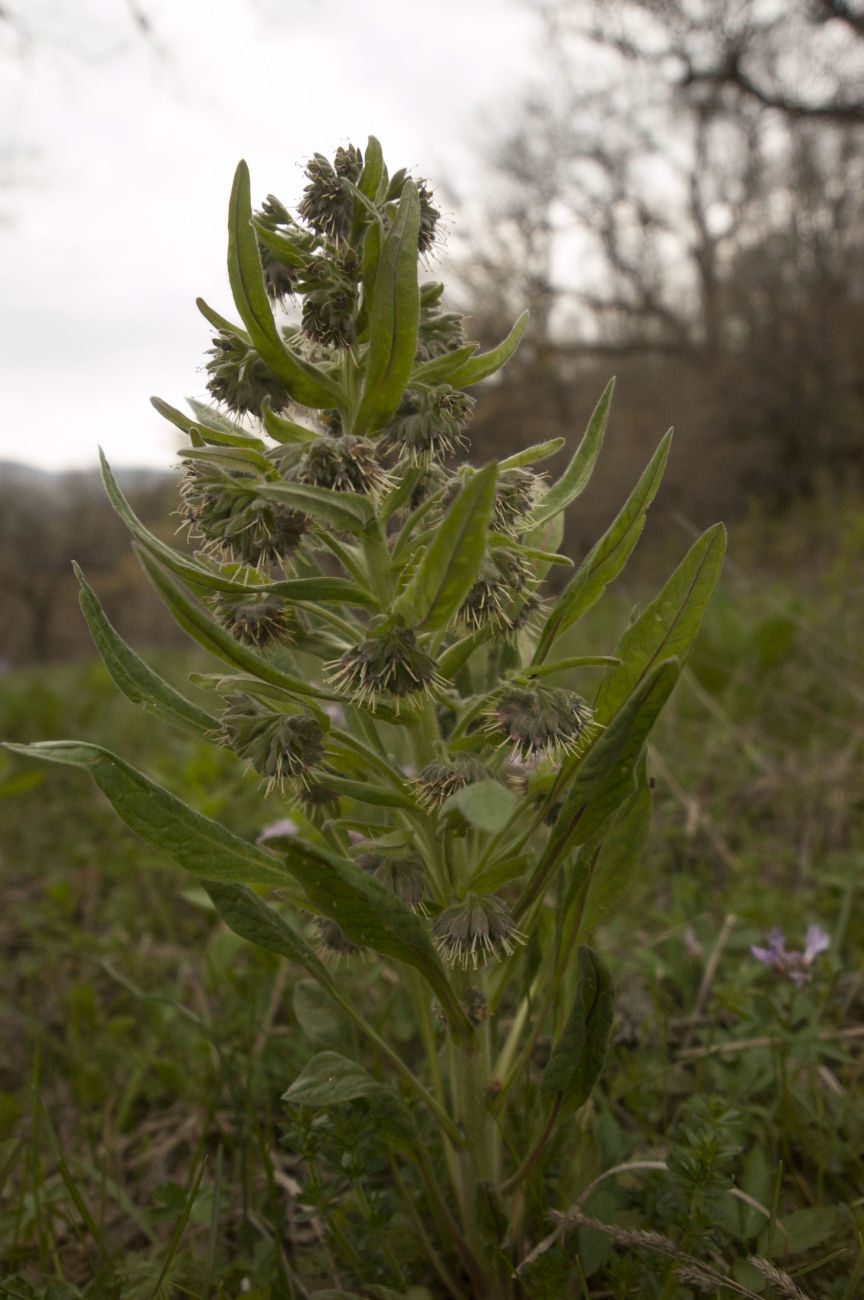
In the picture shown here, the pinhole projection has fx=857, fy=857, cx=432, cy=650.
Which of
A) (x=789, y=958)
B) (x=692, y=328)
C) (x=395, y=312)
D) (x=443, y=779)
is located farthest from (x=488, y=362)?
(x=692, y=328)

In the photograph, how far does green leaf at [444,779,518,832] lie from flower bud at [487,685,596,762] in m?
0.24

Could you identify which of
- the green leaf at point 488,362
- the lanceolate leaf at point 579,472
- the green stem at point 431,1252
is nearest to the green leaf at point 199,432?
the green leaf at point 488,362

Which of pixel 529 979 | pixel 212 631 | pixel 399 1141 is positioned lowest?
pixel 399 1141

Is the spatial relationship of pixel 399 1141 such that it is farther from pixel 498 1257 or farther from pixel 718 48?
pixel 718 48

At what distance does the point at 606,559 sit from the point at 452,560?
0.37 meters

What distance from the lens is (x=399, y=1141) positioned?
4.65 feet

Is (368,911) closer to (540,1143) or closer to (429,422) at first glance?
(540,1143)

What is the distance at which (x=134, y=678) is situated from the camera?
138 centimetres

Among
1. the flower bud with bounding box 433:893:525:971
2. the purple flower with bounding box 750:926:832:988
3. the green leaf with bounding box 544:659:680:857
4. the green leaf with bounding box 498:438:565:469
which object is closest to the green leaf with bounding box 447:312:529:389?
the green leaf with bounding box 498:438:565:469

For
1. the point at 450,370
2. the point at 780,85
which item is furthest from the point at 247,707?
the point at 780,85

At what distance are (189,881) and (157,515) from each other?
2617cm

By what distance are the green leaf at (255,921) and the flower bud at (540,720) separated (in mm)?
442

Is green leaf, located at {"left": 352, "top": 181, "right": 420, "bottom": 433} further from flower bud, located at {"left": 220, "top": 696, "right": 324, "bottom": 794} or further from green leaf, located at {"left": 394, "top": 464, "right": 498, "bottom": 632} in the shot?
flower bud, located at {"left": 220, "top": 696, "right": 324, "bottom": 794}

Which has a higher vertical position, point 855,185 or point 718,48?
point 718,48
